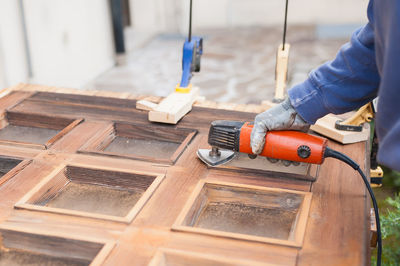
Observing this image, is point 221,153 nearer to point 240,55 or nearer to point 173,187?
point 173,187

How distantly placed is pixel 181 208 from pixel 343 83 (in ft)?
2.16

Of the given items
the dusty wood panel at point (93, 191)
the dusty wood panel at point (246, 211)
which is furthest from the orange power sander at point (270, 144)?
the dusty wood panel at point (93, 191)

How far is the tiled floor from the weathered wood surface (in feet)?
10.3

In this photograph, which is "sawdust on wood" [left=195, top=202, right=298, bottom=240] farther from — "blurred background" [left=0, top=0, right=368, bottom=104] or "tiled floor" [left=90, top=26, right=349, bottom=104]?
"tiled floor" [left=90, top=26, right=349, bottom=104]

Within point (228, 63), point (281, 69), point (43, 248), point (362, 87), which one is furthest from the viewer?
point (228, 63)

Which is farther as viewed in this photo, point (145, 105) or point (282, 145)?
point (145, 105)

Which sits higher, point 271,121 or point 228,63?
point 271,121

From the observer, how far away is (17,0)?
390cm

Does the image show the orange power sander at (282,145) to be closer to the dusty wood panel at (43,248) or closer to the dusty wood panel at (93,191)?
the dusty wood panel at (93,191)

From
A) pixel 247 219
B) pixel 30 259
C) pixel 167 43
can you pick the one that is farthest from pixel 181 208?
pixel 167 43

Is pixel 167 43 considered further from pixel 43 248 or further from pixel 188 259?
pixel 188 259

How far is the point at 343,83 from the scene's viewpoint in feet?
5.13

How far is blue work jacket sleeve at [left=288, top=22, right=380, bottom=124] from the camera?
1.50 m

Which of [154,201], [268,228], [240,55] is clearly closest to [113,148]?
[154,201]
